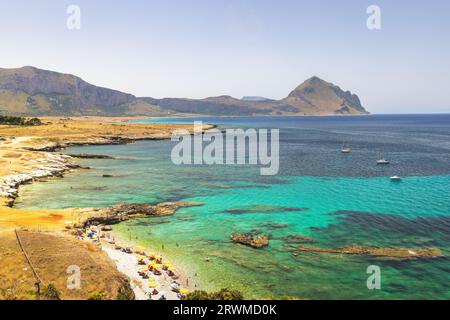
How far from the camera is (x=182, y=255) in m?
42.0

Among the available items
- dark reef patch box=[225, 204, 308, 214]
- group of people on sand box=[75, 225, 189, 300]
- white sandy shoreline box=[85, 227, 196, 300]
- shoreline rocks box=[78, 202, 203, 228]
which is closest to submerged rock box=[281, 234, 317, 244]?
dark reef patch box=[225, 204, 308, 214]

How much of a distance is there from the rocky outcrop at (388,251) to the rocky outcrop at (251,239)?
4.67m

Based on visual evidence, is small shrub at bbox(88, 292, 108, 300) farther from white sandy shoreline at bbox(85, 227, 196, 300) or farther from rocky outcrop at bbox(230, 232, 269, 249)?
rocky outcrop at bbox(230, 232, 269, 249)

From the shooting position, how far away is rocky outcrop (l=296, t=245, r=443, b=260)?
4012 cm

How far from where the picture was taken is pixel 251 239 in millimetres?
45938

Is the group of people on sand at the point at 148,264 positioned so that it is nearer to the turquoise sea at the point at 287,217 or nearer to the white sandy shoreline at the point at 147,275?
the white sandy shoreline at the point at 147,275

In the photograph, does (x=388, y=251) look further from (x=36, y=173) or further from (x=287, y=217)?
(x=36, y=173)

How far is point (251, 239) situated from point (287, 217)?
40.5 feet

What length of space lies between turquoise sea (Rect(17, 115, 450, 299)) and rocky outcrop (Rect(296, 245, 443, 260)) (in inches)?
47.8

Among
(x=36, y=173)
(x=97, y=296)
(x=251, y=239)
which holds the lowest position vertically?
(x=251, y=239)

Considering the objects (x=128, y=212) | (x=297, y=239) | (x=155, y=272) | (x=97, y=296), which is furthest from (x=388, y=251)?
(x=128, y=212)
